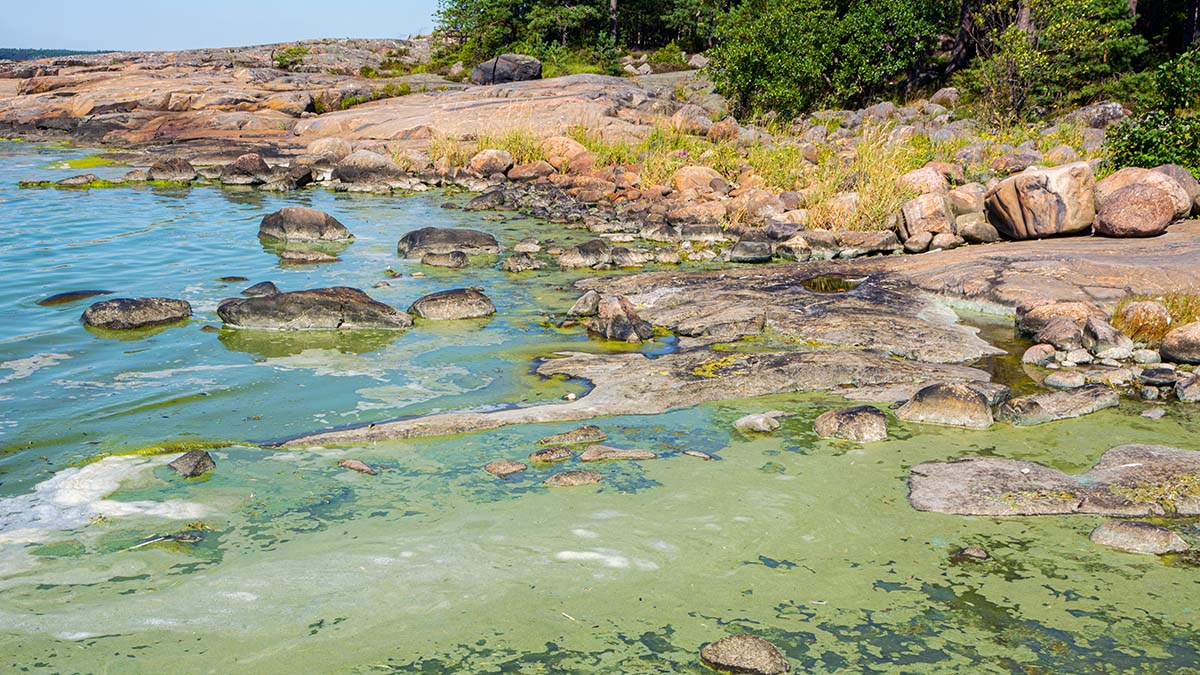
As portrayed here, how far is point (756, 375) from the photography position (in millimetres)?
8023

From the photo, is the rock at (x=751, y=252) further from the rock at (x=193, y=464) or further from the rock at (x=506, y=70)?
the rock at (x=506, y=70)

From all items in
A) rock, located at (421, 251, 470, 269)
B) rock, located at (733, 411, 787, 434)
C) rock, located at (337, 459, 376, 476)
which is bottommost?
rock, located at (733, 411, 787, 434)

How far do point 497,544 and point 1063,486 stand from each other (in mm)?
3338

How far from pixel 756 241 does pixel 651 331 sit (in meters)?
4.94

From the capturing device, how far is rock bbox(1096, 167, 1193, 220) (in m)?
11.7

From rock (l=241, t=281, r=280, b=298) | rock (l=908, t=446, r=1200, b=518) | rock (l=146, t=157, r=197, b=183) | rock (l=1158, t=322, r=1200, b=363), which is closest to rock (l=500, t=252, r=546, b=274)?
rock (l=241, t=281, r=280, b=298)

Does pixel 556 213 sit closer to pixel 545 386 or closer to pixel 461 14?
pixel 545 386

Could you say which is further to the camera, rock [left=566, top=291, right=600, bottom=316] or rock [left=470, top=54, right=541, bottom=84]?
rock [left=470, top=54, right=541, bottom=84]

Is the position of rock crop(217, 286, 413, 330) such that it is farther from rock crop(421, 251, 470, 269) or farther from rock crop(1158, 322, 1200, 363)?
rock crop(1158, 322, 1200, 363)

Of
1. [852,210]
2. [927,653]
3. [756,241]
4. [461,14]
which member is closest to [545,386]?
[927,653]

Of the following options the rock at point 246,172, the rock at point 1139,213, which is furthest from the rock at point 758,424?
the rock at point 246,172

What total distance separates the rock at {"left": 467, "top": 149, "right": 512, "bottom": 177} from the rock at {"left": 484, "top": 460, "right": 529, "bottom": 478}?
16670 mm

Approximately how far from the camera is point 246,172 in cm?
2261

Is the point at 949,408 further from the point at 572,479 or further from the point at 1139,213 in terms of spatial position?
the point at 1139,213
